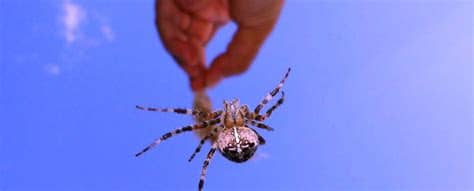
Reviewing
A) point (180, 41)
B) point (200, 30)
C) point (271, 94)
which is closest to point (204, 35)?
point (200, 30)

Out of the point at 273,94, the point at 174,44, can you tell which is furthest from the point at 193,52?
the point at 273,94

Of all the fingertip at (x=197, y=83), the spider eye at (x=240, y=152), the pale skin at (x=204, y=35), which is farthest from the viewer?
the spider eye at (x=240, y=152)

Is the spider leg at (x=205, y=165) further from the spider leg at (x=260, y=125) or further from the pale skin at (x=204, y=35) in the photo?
the pale skin at (x=204, y=35)

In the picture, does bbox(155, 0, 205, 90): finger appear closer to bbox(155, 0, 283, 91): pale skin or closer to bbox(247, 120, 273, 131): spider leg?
bbox(155, 0, 283, 91): pale skin

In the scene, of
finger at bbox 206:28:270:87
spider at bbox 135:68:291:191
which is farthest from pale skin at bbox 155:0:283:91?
spider at bbox 135:68:291:191

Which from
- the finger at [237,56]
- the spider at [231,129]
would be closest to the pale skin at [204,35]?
the finger at [237,56]

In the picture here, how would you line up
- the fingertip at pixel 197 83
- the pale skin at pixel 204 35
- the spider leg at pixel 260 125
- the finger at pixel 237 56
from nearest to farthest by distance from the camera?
the pale skin at pixel 204 35, the finger at pixel 237 56, the fingertip at pixel 197 83, the spider leg at pixel 260 125
